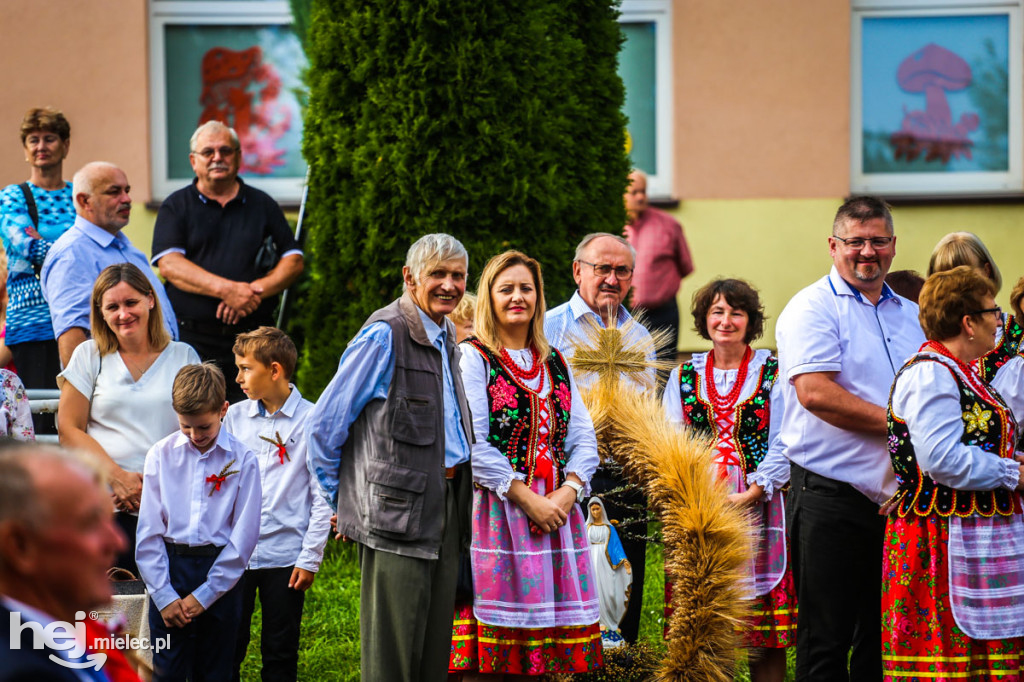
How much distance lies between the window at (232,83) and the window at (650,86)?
2.86 metres

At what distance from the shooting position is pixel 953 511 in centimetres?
423

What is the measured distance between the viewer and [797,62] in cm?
998

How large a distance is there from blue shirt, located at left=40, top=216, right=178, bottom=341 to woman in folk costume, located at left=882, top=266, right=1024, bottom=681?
11.3ft

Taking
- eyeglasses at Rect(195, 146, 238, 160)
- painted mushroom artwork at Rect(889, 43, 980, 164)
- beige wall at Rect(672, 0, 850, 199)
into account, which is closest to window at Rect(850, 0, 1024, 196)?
painted mushroom artwork at Rect(889, 43, 980, 164)

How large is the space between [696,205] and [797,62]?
1.44 meters

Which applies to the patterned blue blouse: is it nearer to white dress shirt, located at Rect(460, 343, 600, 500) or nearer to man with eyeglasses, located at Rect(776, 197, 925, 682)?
white dress shirt, located at Rect(460, 343, 600, 500)

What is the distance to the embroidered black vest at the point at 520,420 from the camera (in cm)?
484

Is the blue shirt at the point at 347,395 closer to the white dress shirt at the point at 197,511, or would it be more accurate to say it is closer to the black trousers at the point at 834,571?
the white dress shirt at the point at 197,511

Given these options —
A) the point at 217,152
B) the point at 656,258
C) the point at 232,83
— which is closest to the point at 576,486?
the point at 217,152

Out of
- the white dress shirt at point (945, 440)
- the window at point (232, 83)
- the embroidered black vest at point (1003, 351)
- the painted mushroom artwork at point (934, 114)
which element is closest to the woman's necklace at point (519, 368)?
the white dress shirt at point (945, 440)

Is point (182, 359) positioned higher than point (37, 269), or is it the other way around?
point (37, 269)

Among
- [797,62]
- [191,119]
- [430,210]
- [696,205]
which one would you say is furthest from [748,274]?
[191,119]

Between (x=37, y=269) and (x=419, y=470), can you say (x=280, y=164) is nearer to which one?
(x=37, y=269)

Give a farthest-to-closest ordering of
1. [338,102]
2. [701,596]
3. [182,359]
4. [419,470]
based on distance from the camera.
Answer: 1. [338,102]
2. [182,359]
3. [701,596]
4. [419,470]
